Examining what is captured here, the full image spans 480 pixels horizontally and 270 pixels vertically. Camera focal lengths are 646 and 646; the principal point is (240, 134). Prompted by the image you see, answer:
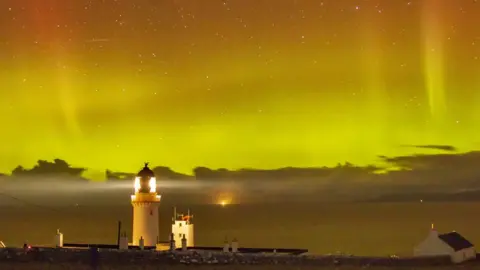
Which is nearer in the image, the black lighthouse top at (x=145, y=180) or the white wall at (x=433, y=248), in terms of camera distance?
the white wall at (x=433, y=248)

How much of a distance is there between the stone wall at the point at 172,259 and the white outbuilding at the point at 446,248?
194 centimetres

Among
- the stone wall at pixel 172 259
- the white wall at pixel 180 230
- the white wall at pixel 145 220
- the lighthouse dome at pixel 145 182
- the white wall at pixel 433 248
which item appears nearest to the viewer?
the stone wall at pixel 172 259

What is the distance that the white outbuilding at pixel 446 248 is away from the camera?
31938mm

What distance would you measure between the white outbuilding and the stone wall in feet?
6.35

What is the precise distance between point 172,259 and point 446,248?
1365cm

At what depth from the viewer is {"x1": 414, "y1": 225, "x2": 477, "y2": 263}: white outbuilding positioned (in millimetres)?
31938

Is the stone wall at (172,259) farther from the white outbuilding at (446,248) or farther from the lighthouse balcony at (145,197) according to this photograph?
the lighthouse balcony at (145,197)

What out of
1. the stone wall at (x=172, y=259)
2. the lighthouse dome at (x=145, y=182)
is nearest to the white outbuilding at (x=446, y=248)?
the stone wall at (x=172, y=259)

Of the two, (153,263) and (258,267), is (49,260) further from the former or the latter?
(258,267)

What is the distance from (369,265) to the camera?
29594 millimetres

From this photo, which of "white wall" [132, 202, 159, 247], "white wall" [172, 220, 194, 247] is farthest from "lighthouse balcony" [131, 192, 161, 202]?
"white wall" [172, 220, 194, 247]

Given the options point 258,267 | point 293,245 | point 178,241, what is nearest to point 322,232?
point 293,245

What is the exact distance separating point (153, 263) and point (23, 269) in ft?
19.1

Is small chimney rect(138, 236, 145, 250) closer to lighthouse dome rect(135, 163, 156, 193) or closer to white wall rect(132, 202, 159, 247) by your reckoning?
white wall rect(132, 202, 159, 247)
